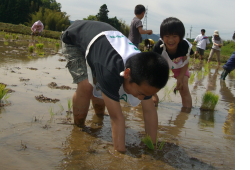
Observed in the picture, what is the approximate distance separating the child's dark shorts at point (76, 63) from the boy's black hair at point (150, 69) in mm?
817

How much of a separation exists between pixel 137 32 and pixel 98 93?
3217 millimetres

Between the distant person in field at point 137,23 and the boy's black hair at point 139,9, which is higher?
the boy's black hair at point 139,9

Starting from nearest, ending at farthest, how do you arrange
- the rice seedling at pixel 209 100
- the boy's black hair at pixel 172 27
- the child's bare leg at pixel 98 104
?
the child's bare leg at pixel 98 104
the boy's black hair at pixel 172 27
the rice seedling at pixel 209 100

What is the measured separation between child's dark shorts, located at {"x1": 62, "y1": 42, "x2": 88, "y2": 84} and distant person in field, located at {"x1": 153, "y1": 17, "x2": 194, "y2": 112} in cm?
110

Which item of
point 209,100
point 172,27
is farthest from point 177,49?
point 209,100

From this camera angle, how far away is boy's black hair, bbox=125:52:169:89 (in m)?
1.95

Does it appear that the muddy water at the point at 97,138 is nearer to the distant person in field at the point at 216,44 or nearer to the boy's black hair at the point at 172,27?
the boy's black hair at the point at 172,27

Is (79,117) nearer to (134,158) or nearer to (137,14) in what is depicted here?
(134,158)

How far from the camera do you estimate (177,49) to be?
3699mm

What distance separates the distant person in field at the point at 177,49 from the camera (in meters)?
3.41

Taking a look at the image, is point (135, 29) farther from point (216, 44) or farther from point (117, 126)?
point (216, 44)

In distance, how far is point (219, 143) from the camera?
8.98 feet

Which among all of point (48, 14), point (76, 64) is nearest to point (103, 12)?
point (48, 14)

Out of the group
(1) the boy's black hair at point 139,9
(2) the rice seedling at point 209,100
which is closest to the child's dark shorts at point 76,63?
(2) the rice seedling at point 209,100
